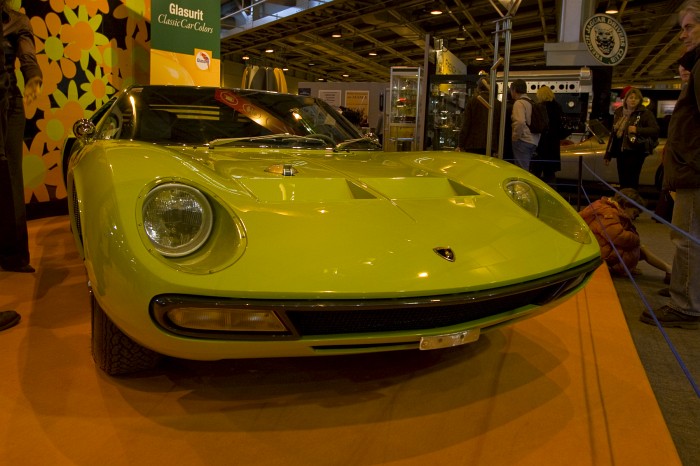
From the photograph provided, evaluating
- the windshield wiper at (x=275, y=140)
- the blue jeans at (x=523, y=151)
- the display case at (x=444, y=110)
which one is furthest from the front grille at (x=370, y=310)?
the display case at (x=444, y=110)

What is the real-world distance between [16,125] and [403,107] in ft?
24.0

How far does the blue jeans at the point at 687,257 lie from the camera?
2.29 metres

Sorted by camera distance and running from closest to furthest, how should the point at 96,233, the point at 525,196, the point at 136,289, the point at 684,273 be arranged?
1. the point at 136,289
2. the point at 96,233
3. the point at 525,196
4. the point at 684,273

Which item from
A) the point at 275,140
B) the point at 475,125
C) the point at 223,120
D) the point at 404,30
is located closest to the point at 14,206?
the point at 223,120

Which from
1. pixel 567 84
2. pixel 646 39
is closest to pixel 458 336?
pixel 567 84

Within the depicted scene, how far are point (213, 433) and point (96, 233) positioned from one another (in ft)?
1.97

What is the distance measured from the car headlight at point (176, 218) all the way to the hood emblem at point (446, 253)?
0.61 m

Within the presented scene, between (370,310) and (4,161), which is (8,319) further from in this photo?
(370,310)

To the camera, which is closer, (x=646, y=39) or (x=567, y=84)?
(x=567, y=84)

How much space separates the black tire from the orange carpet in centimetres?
6

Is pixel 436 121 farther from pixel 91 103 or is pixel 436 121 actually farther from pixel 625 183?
pixel 91 103

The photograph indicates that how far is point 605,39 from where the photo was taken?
19.9 ft

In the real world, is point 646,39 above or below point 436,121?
above

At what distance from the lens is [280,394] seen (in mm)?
1587
